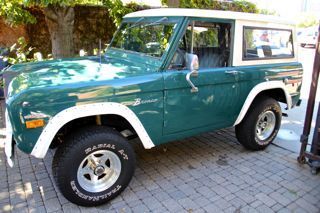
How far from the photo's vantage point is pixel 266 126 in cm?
444

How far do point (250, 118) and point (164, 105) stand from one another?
5.16 feet

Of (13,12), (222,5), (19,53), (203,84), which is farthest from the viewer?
(222,5)

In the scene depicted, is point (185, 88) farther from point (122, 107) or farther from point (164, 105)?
point (122, 107)

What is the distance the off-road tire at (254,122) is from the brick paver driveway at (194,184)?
0.57ft

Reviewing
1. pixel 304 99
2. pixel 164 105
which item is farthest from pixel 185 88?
pixel 304 99

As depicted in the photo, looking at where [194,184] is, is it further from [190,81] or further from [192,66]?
[192,66]

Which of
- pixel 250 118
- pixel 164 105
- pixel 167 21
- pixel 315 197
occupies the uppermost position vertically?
pixel 167 21

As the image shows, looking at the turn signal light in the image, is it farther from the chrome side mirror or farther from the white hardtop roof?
the white hardtop roof

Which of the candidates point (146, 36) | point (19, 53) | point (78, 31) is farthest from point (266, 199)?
point (78, 31)

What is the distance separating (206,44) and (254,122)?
1.33 meters

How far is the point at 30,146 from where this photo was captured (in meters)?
2.57

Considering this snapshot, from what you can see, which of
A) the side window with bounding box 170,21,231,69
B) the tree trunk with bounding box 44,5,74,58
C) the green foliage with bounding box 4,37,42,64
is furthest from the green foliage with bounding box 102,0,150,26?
the side window with bounding box 170,21,231,69

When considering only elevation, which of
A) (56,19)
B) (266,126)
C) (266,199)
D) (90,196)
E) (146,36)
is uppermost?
(56,19)

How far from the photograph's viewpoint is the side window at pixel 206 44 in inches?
130
